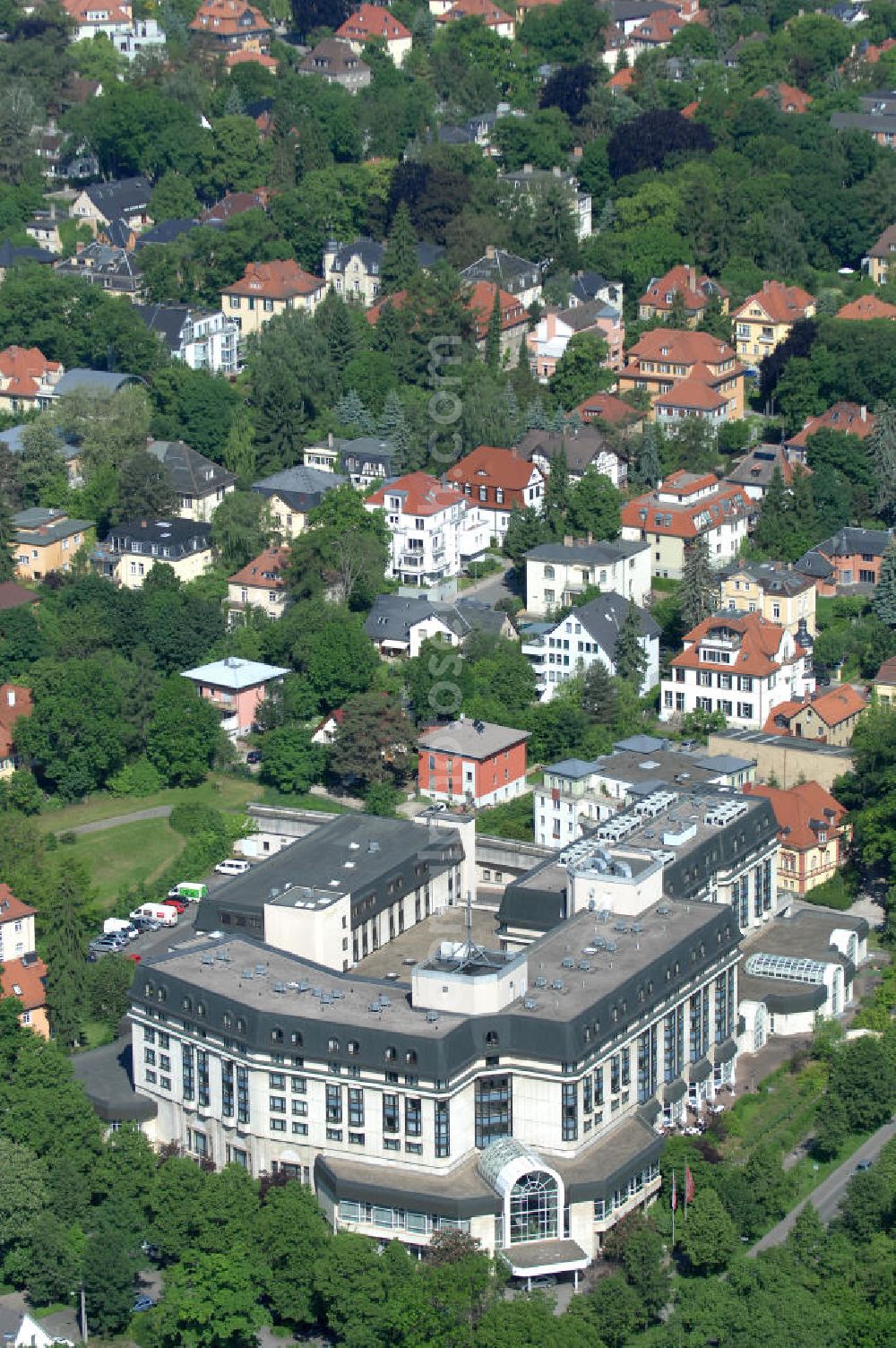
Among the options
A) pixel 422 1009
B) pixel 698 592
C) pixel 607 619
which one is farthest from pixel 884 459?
pixel 422 1009

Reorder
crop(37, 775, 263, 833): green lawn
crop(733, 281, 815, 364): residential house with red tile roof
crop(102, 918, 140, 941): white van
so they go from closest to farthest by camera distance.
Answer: crop(102, 918, 140, 941): white van < crop(37, 775, 263, 833): green lawn < crop(733, 281, 815, 364): residential house with red tile roof

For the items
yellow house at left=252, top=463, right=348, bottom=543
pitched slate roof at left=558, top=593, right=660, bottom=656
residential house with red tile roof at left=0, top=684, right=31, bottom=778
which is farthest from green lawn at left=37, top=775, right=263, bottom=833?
yellow house at left=252, top=463, right=348, bottom=543

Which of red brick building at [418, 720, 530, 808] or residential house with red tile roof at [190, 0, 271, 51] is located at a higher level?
residential house with red tile roof at [190, 0, 271, 51]

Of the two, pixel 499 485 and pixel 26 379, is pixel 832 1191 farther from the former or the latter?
pixel 26 379

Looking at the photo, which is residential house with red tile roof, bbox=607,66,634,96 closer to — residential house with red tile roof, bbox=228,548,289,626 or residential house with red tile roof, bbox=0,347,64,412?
residential house with red tile roof, bbox=0,347,64,412

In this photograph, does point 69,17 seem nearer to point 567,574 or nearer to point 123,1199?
point 567,574

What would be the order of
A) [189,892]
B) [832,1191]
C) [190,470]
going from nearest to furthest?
1. [832,1191]
2. [189,892]
3. [190,470]

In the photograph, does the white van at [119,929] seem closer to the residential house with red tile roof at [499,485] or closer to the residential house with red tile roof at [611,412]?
the residential house with red tile roof at [499,485]

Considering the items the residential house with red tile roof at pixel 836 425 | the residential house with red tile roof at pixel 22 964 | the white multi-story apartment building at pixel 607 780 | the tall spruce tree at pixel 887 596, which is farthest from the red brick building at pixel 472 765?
the residential house with red tile roof at pixel 836 425
